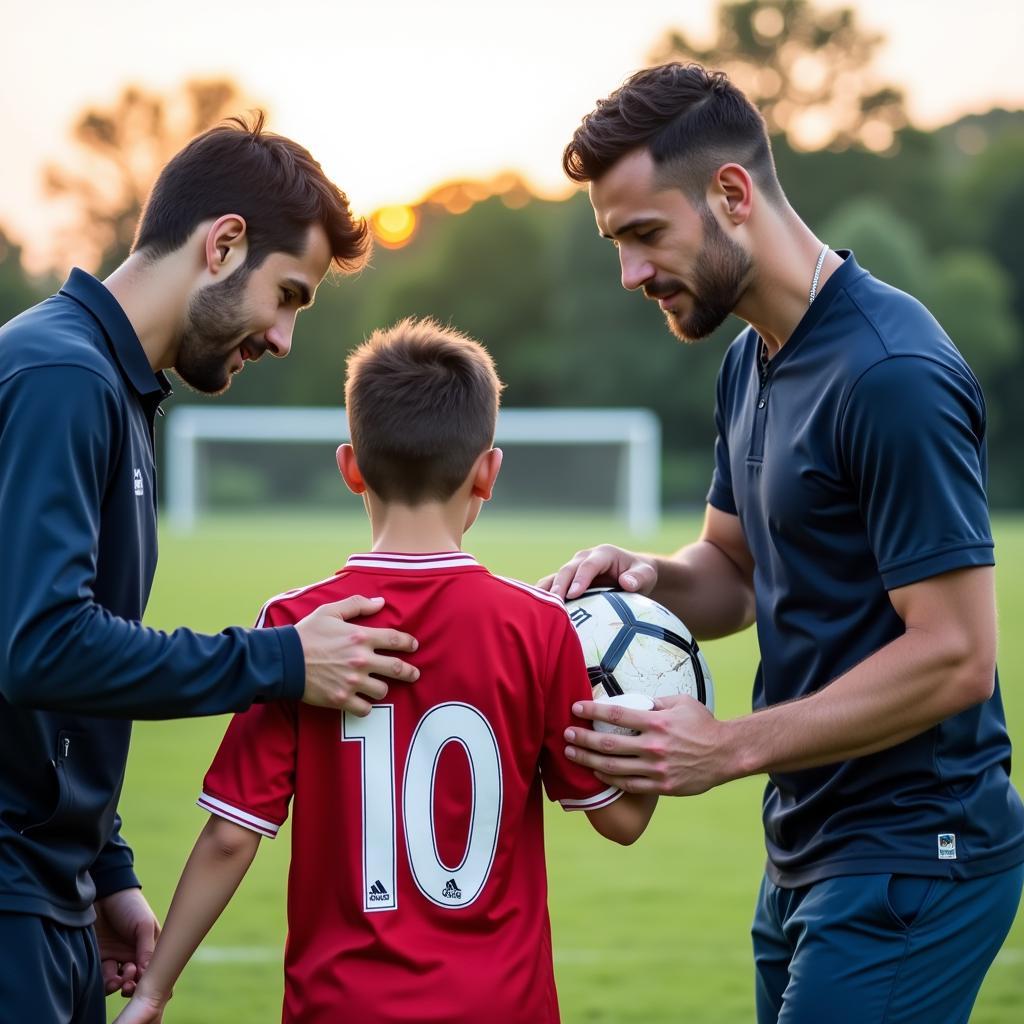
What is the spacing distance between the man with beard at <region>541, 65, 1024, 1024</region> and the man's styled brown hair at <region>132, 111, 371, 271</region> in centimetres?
69

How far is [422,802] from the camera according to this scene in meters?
2.65

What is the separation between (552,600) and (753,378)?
1.00 meters

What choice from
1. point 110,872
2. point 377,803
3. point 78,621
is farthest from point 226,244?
point 110,872

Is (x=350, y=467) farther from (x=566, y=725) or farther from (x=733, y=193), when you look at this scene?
(x=733, y=193)

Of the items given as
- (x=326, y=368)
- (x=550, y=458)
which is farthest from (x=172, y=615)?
(x=326, y=368)

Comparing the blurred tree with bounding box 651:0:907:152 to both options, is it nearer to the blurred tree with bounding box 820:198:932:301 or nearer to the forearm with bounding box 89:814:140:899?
the blurred tree with bounding box 820:198:932:301

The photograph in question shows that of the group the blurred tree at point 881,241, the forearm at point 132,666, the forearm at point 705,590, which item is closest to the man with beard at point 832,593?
the forearm at point 705,590

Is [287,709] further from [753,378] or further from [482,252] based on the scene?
[482,252]

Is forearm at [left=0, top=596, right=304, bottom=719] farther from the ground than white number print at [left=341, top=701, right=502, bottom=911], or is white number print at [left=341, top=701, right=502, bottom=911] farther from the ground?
forearm at [left=0, top=596, right=304, bottom=719]

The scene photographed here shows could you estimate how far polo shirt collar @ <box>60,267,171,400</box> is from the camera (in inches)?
109

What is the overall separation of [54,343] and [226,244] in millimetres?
541

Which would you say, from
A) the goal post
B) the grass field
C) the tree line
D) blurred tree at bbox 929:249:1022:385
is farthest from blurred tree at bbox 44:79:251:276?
the grass field

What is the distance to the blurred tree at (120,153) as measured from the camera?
52750 millimetres

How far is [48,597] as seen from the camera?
2406 millimetres
